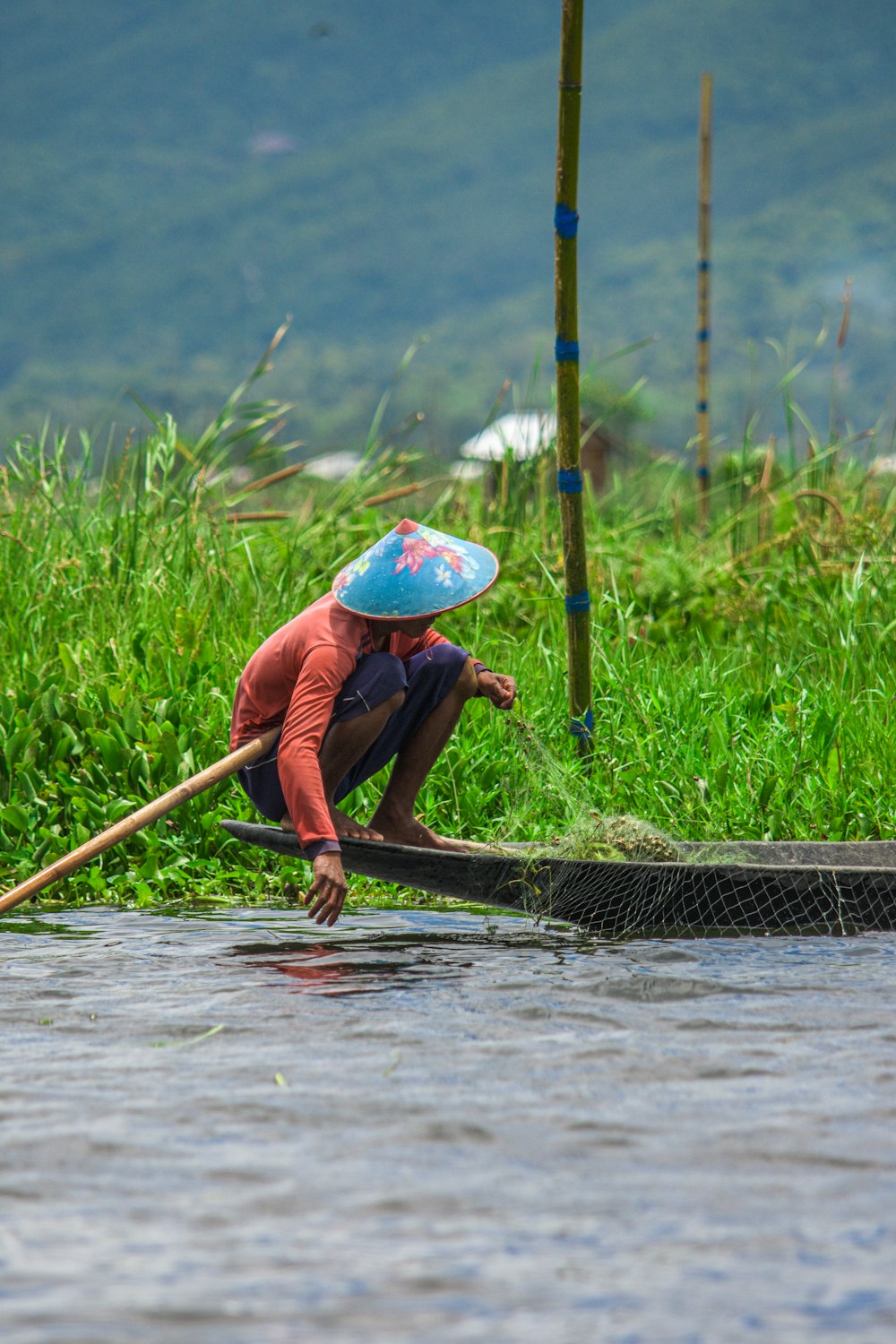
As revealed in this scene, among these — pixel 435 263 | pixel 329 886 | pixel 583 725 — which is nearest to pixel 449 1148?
pixel 329 886

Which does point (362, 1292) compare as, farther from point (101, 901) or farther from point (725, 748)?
point (725, 748)

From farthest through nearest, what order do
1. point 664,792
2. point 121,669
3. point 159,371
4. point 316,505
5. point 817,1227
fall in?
point 159,371 < point 316,505 < point 121,669 < point 664,792 < point 817,1227

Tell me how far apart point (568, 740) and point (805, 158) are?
18815 centimetres

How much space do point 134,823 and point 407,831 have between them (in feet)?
2.94

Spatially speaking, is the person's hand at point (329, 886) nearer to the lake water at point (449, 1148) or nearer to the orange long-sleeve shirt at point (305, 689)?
the orange long-sleeve shirt at point (305, 689)

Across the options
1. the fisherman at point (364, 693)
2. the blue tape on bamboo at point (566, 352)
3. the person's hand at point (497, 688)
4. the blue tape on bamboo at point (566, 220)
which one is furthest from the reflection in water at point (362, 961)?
→ the blue tape on bamboo at point (566, 220)

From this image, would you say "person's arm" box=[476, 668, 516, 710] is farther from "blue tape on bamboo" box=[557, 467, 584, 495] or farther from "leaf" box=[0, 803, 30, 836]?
"leaf" box=[0, 803, 30, 836]

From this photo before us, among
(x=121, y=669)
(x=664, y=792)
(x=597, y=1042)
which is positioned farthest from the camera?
(x=121, y=669)

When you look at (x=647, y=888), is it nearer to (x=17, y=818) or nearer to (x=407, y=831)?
(x=407, y=831)

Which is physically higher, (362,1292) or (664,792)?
(362,1292)

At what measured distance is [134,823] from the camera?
3.75 m

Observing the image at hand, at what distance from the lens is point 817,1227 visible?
205cm

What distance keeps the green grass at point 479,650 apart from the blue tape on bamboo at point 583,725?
0.31 feet

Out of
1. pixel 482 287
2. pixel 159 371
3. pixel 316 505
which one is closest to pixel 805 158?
pixel 482 287
